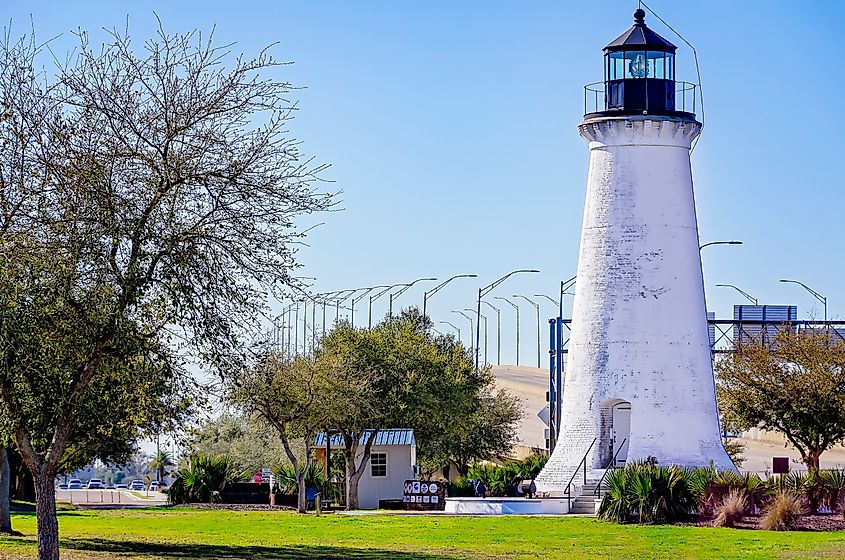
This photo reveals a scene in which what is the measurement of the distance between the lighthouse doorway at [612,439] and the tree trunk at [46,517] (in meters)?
24.0

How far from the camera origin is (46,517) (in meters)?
22.6

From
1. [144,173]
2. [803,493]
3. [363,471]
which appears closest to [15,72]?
[144,173]

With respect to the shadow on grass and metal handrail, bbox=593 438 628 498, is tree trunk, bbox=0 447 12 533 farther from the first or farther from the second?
metal handrail, bbox=593 438 628 498

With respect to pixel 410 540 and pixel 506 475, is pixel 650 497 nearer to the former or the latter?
pixel 410 540

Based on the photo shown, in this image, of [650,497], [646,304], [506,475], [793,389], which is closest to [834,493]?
[650,497]

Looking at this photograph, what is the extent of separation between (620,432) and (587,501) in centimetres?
276

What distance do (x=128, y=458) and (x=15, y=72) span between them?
90.7ft

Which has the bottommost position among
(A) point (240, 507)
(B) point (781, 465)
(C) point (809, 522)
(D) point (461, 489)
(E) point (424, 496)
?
(A) point (240, 507)

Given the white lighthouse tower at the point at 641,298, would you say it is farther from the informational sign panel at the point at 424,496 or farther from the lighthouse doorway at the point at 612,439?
the informational sign panel at the point at 424,496

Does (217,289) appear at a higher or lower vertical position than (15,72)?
lower

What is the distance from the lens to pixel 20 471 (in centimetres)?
5516

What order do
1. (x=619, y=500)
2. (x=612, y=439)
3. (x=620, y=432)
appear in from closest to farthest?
(x=619, y=500) → (x=612, y=439) → (x=620, y=432)

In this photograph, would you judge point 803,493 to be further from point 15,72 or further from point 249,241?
point 15,72

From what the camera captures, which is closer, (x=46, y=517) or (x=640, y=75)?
(x=46, y=517)
